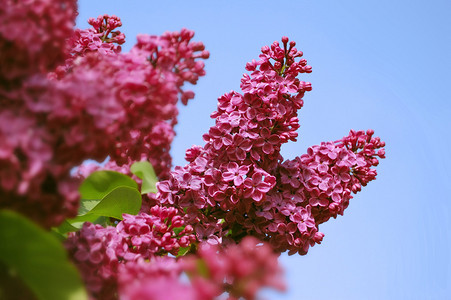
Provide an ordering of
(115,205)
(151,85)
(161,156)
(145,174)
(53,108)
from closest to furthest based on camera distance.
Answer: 1. (53,108)
2. (151,85)
3. (161,156)
4. (115,205)
5. (145,174)

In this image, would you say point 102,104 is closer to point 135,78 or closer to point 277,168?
point 135,78

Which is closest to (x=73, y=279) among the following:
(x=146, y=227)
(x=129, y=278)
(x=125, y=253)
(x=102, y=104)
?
(x=129, y=278)

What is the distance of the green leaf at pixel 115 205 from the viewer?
2.08m

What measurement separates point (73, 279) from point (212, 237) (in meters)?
1.14

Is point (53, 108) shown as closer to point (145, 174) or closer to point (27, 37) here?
point (27, 37)

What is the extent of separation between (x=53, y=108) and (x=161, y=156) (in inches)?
25.4

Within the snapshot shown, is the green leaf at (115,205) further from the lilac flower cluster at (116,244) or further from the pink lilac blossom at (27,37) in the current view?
the pink lilac blossom at (27,37)

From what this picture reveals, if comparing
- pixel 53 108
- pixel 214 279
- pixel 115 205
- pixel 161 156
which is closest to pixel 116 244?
pixel 161 156

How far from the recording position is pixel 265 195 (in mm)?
2297

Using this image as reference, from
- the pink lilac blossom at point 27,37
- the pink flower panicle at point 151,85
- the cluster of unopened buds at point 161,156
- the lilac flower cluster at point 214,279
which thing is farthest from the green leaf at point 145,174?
the lilac flower cluster at point 214,279

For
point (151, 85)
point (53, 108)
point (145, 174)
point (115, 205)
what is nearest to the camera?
point (53, 108)

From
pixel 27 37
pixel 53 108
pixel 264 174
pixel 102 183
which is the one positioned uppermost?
pixel 264 174

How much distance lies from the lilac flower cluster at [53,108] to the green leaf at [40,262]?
0.05 m

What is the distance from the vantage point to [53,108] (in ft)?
3.53
